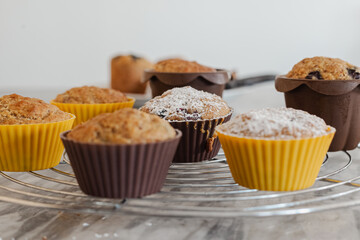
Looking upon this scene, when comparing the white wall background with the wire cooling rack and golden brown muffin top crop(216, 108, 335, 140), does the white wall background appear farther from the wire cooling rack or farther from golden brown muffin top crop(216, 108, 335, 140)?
golden brown muffin top crop(216, 108, 335, 140)

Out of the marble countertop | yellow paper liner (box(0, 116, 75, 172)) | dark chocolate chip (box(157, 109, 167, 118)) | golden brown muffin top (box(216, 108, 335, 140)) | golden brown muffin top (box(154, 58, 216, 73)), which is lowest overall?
the marble countertop

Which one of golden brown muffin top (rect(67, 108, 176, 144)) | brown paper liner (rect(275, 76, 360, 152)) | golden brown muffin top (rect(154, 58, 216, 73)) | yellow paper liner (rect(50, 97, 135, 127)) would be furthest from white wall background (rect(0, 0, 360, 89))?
golden brown muffin top (rect(67, 108, 176, 144))

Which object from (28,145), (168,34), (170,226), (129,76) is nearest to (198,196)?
(170,226)

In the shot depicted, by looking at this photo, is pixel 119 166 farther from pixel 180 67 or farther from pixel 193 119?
pixel 180 67

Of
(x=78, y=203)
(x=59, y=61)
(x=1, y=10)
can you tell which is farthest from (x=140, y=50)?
(x=78, y=203)

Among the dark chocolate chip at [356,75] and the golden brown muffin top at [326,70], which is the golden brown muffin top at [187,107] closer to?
the golden brown muffin top at [326,70]

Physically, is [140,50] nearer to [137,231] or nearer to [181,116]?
[181,116]

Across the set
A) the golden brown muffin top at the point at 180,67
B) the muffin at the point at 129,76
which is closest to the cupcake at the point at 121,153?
the golden brown muffin top at the point at 180,67
